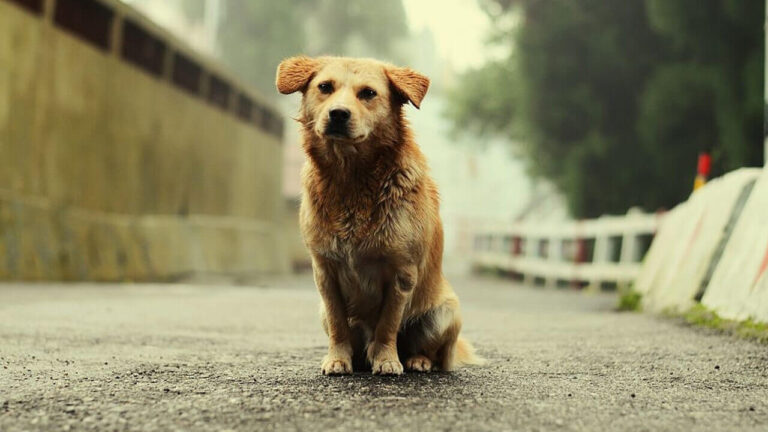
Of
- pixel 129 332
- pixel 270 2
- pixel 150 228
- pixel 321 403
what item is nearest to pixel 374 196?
pixel 321 403

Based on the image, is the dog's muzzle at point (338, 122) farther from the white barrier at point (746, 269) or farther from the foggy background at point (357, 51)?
the foggy background at point (357, 51)

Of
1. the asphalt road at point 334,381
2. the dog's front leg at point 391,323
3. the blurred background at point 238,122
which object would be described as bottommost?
the asphalt road at point 334,381

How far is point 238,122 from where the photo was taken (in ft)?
71.8

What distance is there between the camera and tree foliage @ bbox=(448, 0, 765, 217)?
1502cm

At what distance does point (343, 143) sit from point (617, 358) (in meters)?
2.13

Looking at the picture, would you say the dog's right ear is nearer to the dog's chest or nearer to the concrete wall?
Answer: the dog's chest

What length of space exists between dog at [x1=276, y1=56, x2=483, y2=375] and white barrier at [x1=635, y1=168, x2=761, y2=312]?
145 inches

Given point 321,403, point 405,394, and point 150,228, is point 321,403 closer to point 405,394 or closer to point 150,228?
point 405,394

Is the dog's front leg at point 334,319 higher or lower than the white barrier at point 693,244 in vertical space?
lower

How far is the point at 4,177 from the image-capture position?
435 inches

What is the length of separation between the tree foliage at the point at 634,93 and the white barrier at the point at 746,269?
331 inches

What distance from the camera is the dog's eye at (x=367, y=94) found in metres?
4.03

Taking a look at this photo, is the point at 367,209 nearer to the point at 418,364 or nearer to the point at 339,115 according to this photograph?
the point at 339,115

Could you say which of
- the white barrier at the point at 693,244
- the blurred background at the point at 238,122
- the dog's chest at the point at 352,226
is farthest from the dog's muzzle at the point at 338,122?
Result: the blurred background at the point at 238,122
